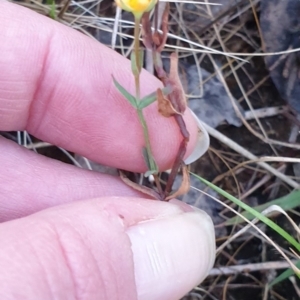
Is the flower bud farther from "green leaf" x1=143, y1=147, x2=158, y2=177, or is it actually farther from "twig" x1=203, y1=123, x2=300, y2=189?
"twig" x1=203, y1=123, x2=300, y2=189

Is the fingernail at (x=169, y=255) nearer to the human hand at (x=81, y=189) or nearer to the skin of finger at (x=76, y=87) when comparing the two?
the human hand at (x=81, y=189)

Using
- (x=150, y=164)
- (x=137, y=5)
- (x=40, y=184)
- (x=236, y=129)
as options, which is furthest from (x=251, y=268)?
(x=137, y=5)

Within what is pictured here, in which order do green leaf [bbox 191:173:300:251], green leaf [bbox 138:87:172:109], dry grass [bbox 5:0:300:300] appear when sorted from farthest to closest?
dry grass [bbox 5:0:300:300]
green leaf [bbox 191:173:300:251]
green leaf [bbox 138:87:172:109]

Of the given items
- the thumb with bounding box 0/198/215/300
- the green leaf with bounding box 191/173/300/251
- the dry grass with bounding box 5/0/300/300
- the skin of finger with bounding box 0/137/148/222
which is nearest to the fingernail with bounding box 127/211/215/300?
the thumb with bounding box 0/198/215/300

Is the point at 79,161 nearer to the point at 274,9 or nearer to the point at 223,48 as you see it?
the point at 223,48

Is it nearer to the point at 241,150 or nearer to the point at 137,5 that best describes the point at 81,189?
the point at 241,150

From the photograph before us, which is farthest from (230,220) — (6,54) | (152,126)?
(6,54)

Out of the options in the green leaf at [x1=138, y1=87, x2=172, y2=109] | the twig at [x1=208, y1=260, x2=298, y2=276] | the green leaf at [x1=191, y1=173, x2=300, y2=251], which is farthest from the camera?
the twig at [x1=208, y1=260, x2=298, y2=276]

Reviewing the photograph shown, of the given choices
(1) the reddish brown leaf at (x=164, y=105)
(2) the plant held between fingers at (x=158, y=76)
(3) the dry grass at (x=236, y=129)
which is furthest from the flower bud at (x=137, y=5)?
(3) the dry grass at (x=236, y=129)
